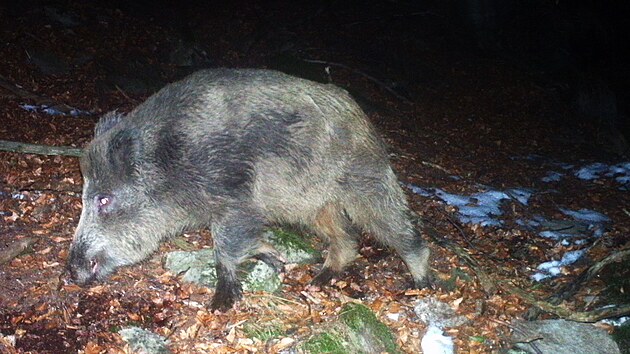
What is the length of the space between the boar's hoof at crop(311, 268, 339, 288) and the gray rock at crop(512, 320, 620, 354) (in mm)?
2043

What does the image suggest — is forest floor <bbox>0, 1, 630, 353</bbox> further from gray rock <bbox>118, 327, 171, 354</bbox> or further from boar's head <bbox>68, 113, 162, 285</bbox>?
boar's head <bbox>68, 113, 162, 285</bbox>

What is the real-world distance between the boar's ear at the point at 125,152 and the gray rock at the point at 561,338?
4191 mm

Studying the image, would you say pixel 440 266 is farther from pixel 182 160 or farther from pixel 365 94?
pixel 365 94

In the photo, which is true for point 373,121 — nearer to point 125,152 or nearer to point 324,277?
point 324,277

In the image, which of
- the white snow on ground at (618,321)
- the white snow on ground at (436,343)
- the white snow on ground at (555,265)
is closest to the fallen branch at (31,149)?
the white snow on ground at (436,343)

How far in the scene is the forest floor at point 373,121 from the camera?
5.17 meters

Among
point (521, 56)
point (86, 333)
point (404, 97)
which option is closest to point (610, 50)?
point (521, 56)

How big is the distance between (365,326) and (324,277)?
3.85 feet

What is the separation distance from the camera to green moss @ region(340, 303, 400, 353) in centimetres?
533

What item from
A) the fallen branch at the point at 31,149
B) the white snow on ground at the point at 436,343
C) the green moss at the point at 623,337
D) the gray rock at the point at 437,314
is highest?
the fallen branch at the point at 31,149

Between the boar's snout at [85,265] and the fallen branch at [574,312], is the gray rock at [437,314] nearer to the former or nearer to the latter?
the fallen branch at [574,312]

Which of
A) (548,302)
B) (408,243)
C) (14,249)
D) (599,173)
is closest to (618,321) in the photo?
(548,302)

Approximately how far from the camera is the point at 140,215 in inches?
213

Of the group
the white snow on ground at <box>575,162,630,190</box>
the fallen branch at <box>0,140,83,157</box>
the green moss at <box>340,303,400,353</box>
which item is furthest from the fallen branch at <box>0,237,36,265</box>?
the white snow on ground at <box>575,162,630,190</box>
